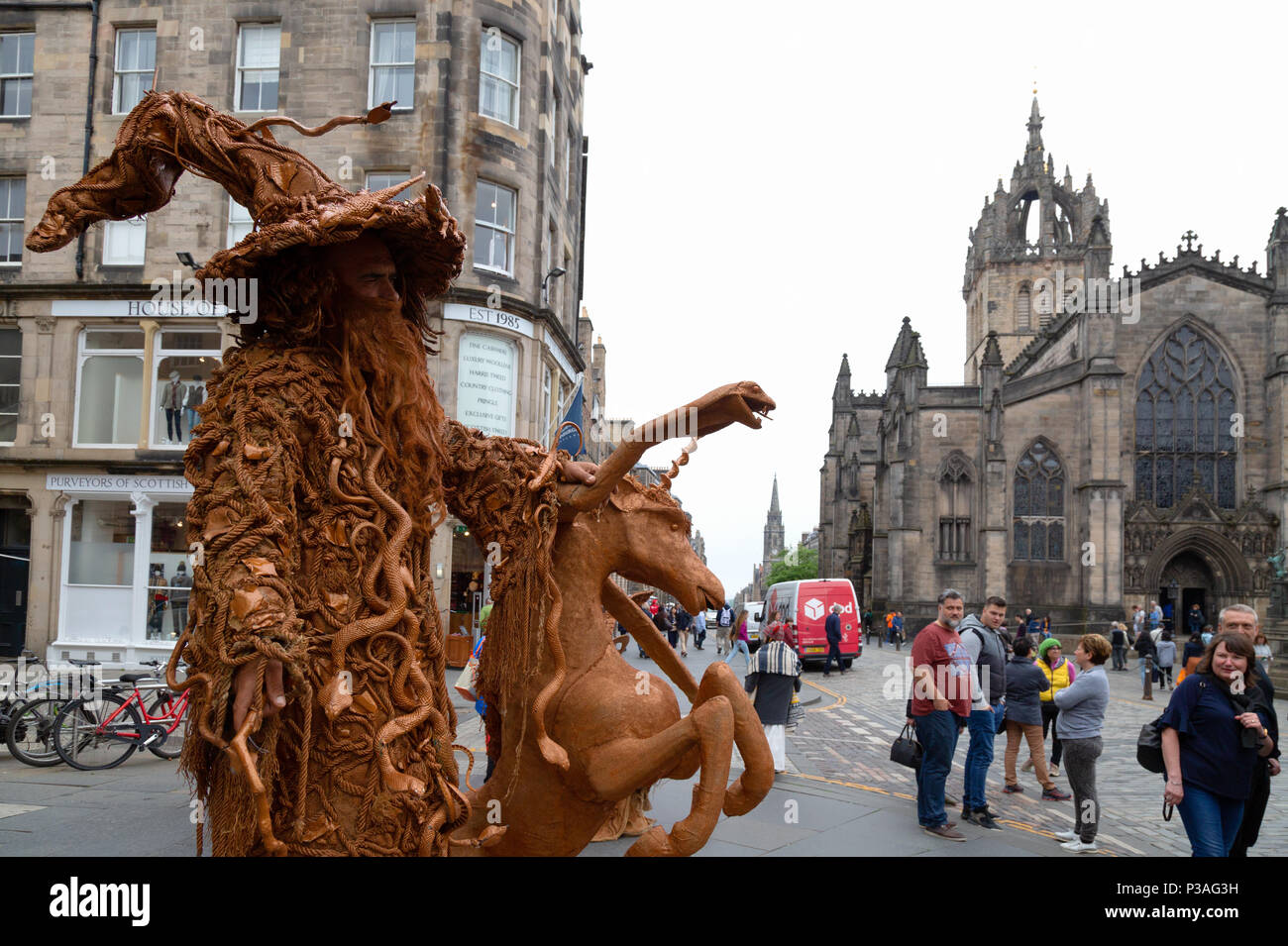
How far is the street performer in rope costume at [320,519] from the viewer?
2.72 metres

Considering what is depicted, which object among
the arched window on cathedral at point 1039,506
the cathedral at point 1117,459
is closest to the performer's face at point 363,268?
the cathedral at point 1117,459

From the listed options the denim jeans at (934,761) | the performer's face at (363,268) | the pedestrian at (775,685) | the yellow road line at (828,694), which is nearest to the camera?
the performer's face at (363,268)

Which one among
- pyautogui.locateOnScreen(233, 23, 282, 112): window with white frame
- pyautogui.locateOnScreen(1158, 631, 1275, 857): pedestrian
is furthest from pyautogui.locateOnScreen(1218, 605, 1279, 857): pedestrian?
pyautogui.locateOnScreen(233, 23, 282, 112): window with white frame

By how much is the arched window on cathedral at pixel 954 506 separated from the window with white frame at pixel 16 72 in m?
37.7

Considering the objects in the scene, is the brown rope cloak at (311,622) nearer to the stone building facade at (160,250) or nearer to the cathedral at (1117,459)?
the stone building facade at (160,250)

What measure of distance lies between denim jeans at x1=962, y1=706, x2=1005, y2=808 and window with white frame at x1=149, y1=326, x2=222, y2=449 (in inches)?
619

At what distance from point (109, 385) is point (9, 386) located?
→ 1.96 metres

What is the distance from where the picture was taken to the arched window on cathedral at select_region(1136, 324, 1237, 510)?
1665 inches

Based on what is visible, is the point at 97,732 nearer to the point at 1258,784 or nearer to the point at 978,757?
the point at 978,757

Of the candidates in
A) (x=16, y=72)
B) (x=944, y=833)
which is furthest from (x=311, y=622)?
(x=16, y=72)

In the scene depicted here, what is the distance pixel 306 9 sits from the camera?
17547 mm
